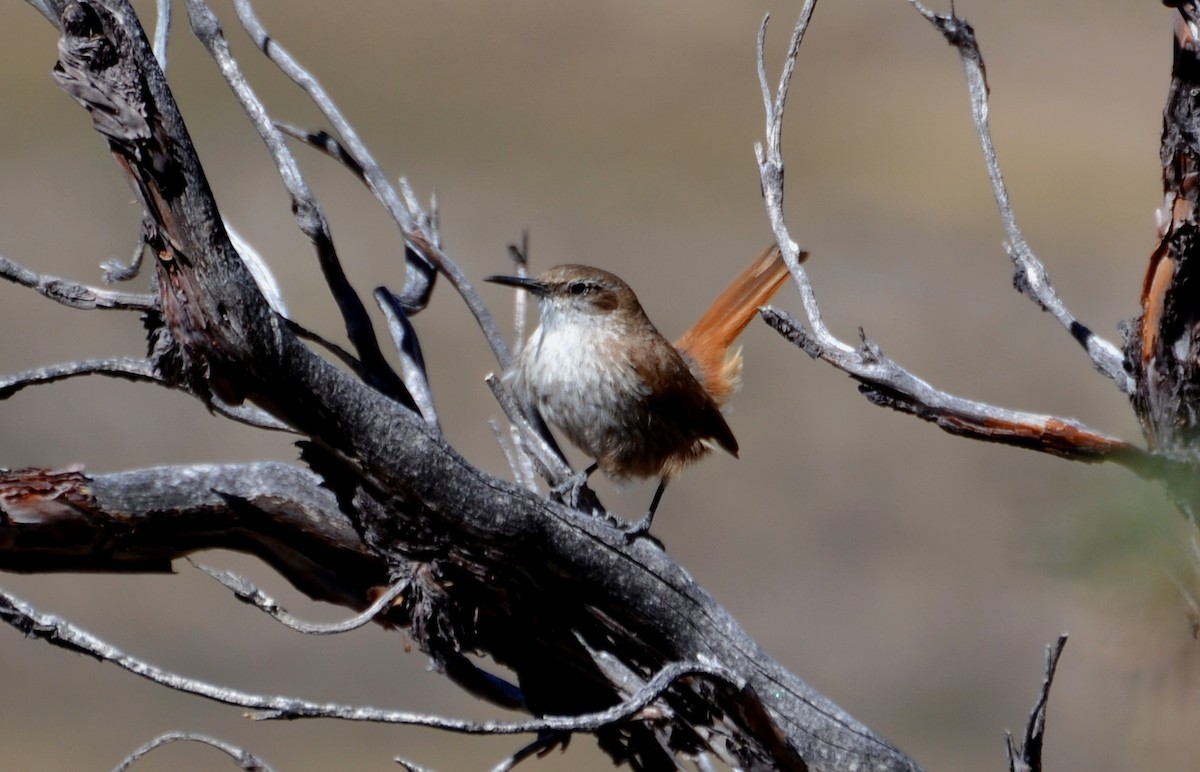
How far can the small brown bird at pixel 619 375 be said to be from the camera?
178 inches

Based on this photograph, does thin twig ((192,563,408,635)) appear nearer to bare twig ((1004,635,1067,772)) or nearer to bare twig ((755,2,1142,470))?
bare twig ((755,2,1142,470))

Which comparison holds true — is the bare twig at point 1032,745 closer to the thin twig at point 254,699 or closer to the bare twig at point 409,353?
the thin twig at point 254,699

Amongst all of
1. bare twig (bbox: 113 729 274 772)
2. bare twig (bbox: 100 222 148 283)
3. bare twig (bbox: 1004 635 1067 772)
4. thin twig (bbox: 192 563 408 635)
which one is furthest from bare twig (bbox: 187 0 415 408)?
bare twig (bbox: 1004 635 1067 772)

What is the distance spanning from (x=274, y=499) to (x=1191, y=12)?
2.07 m

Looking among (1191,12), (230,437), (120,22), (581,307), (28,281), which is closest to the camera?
(120,22)

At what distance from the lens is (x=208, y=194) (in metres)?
2.11

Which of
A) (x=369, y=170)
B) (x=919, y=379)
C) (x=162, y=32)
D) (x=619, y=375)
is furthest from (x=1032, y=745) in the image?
(x=162, y=32)

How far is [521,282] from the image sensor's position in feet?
14.8

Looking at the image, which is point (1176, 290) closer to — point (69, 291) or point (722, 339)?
point (69, 291)

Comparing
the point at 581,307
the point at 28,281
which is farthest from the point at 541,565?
the point at 581,307

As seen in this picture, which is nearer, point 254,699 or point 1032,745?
point 254,699

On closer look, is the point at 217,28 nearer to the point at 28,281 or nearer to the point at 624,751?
the point at 28,281

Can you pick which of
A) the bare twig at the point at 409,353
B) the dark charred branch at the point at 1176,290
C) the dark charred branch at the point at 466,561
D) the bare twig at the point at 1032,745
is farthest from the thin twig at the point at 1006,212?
the bare twig at the point at 409,353

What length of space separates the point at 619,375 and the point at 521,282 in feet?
1.63
